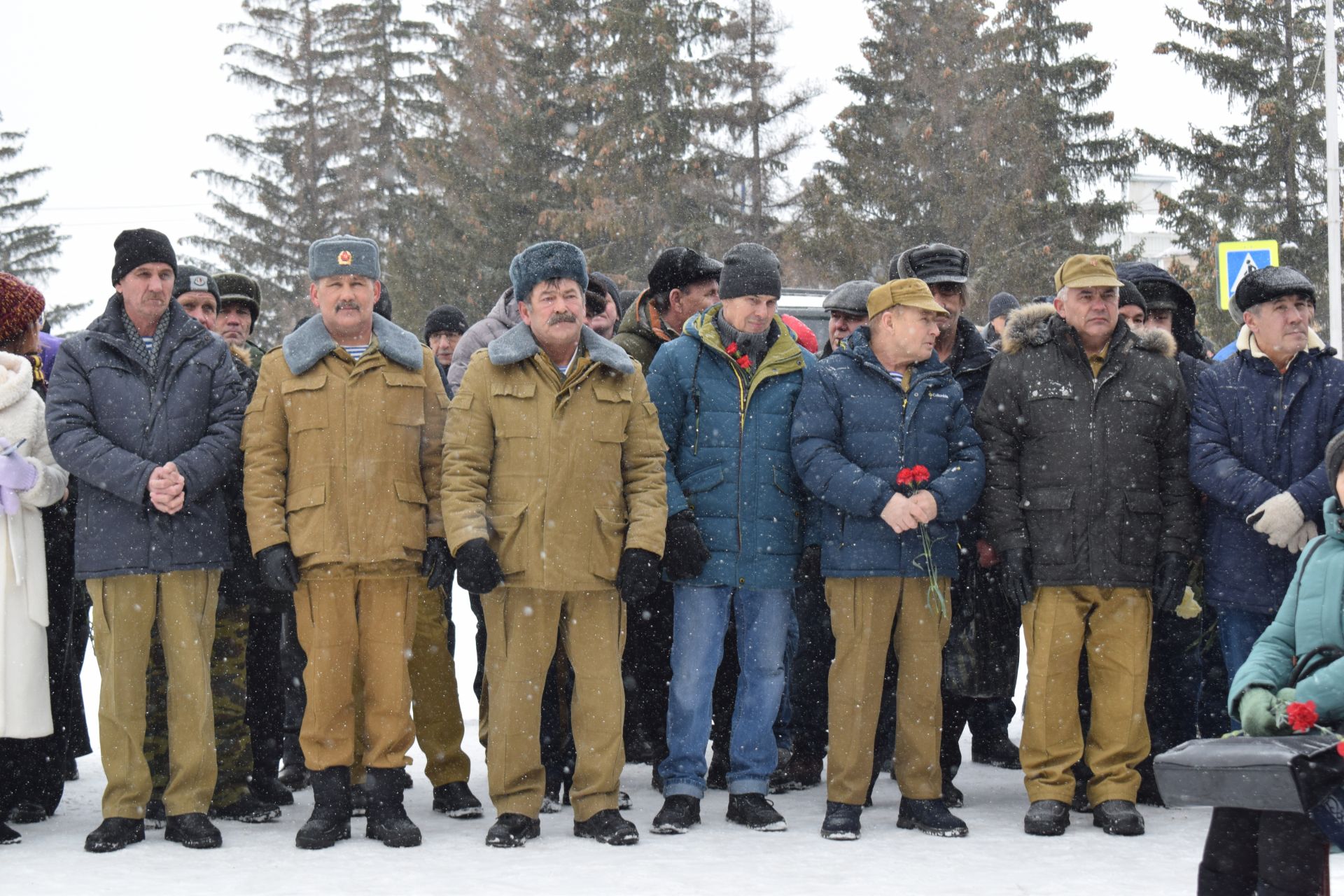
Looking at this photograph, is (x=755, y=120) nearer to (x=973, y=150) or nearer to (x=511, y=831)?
(x=973, y=150)

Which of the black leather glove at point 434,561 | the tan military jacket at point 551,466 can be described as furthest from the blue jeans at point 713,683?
the black leather glove at point 434,561

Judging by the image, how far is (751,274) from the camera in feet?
19.4

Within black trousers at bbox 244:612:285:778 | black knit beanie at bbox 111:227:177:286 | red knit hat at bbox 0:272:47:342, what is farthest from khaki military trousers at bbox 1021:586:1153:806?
red knit hat at bbox 0:272:47:342

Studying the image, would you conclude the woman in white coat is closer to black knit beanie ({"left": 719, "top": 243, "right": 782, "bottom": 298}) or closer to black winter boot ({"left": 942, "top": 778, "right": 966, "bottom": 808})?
black knit beanie ({"left": 719, "top": 243, "right": 782, "bottom": 298})

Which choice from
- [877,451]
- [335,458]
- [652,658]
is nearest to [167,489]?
[335,458]

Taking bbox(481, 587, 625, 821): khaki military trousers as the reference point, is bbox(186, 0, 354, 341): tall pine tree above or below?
above

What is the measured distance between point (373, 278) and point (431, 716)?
180 cm

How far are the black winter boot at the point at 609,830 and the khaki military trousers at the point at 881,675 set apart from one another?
805 mm

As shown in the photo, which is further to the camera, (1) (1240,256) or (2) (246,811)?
(1) (1240,256)

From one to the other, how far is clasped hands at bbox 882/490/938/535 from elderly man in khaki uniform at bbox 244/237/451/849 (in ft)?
5.65

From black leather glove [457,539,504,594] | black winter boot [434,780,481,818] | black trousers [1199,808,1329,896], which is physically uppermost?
black leather glove [457,539,504,594]

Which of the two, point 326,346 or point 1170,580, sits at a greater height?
point 326,346

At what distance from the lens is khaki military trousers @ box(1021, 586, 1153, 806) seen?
5742mm

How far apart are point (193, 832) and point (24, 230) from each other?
3771 cm
